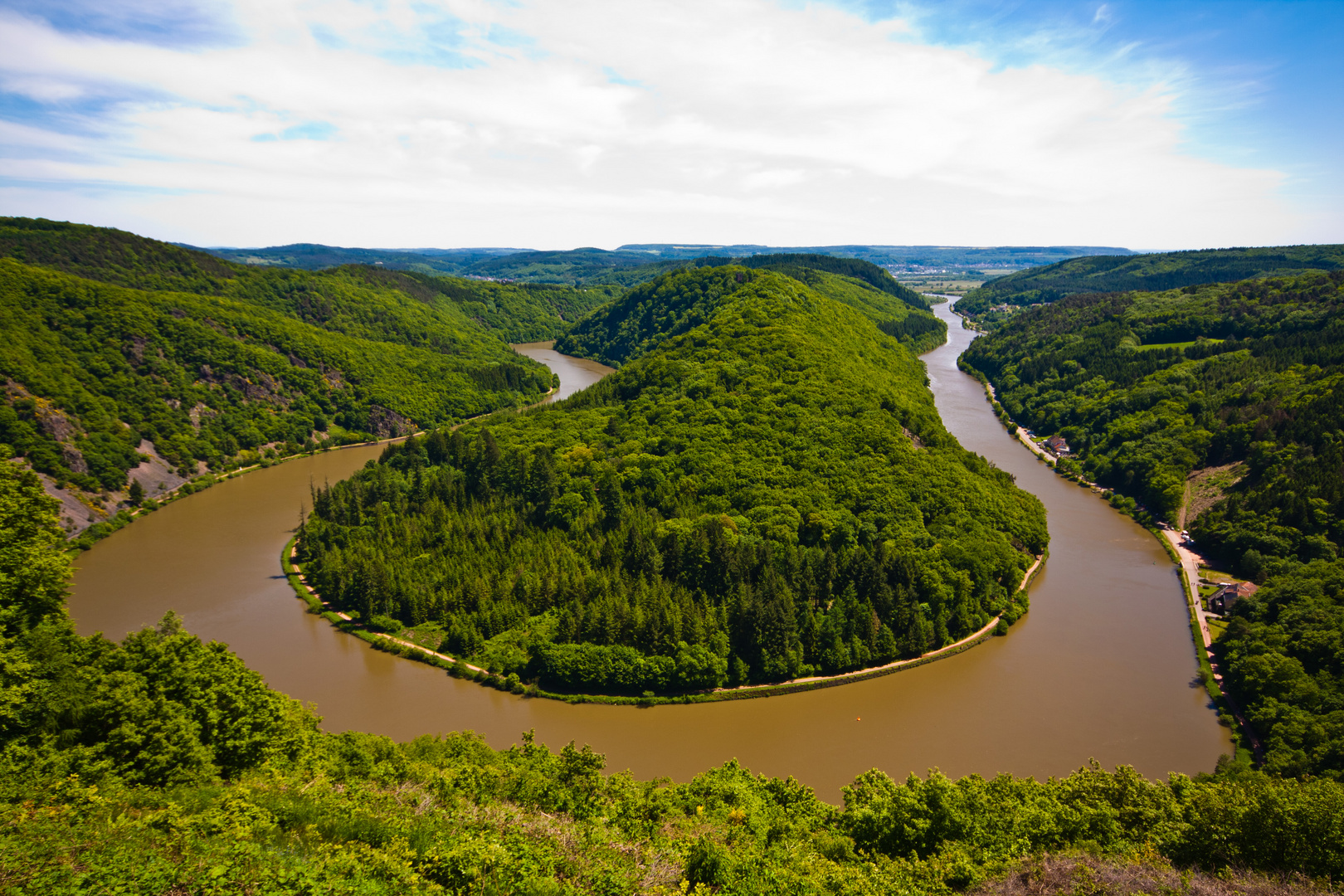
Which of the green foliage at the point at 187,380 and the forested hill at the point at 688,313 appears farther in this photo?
the forested hill at the point at 688,313

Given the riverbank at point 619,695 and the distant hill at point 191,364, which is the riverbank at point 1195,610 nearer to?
the riverbank at point 619,695

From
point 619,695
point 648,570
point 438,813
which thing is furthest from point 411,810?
point 648,570

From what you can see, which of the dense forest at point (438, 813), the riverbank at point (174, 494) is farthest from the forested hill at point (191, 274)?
the dense forest at point (438, 813)

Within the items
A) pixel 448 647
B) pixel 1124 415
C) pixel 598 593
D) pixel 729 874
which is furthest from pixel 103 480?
pixel 1124 415

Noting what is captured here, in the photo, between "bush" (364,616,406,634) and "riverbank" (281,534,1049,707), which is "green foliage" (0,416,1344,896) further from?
"bush" (364,616,406,634)

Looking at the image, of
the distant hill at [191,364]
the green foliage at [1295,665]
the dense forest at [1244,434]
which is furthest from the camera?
the distant hill at [191,364]

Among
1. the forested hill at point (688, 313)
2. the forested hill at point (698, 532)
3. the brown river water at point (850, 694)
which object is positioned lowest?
the brown river water at point (850, 694)

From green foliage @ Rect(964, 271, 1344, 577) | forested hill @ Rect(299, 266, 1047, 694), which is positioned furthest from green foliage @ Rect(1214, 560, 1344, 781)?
forested hill @ Rect(299, 266, 1047, 694)
